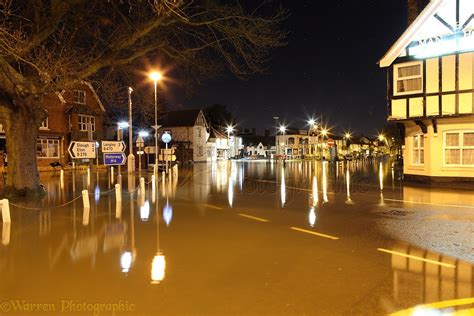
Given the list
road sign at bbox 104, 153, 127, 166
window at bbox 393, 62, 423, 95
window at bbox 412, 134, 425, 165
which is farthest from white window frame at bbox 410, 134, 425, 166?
road sign at bbox 104, 153, 127, 166

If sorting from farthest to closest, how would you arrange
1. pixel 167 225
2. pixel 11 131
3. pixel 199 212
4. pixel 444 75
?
pixel 444 75 → pixel 11 131 → pixel 199 212 → pixel 167 225

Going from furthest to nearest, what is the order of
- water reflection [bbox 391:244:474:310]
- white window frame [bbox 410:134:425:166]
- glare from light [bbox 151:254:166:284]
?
white window frame [bbox 410:134:425:166], glare from light [bbox 151:254:166:284], water reflection [bbox 391:244:474:310]

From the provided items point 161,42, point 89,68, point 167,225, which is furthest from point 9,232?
point 161,42

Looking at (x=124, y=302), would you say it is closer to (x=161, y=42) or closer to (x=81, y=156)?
(x=81, y=156)

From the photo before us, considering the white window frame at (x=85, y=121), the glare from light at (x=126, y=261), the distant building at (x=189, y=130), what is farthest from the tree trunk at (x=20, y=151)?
the distant building at (x=189, y=130)

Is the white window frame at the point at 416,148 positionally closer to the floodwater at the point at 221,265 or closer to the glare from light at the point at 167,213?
the floodwater at the point at 221,265

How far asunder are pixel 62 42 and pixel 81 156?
545 centimetres

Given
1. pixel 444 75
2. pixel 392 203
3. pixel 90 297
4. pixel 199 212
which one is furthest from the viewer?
pixel 444 75

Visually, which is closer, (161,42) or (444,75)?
(161,42)

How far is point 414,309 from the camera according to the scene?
192 inches

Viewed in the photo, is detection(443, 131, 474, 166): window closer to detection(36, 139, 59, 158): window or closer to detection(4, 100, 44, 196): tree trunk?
detection(4, 100, 44, 196): tree trunk

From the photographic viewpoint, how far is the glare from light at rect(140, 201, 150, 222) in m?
11.3

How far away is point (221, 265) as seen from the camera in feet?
22.1

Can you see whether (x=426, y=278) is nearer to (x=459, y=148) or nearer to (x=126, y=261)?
(x=126, y=261)
